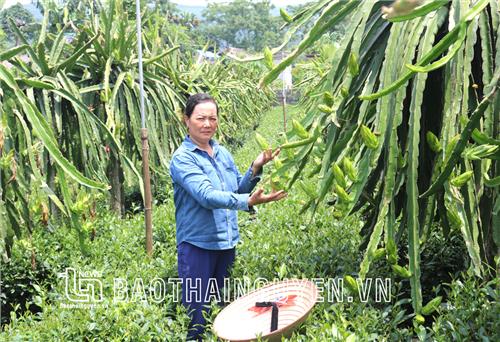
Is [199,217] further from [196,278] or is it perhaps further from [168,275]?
[168,275]

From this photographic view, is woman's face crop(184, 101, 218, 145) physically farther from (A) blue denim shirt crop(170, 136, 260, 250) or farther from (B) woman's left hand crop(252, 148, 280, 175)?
(B) woman's left hand crop(252, 148, 280, 175)

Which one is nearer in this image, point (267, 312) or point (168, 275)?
point (267, 312)

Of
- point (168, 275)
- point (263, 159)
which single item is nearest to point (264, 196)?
point (263, 159)

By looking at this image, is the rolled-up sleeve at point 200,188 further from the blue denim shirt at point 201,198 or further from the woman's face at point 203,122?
the woman's face at point 203,122

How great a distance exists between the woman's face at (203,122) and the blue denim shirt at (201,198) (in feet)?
0.20

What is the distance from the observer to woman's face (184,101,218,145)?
11.5 feet

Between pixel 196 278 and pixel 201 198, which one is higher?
pixel 201 198

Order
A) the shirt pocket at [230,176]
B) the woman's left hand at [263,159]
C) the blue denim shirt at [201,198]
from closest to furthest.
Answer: the woman's left hand at [263,159] < the blue denim shirt at [201,198] < the shirt pocket at [230,176]

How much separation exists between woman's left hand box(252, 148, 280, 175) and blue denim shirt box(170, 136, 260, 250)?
114 mm

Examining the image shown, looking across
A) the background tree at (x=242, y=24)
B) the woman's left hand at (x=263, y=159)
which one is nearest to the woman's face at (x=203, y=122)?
the woman's left hand at (x=263, y=159)

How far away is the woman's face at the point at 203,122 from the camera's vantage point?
138 inches

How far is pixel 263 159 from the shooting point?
3328mm

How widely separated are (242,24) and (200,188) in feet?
288

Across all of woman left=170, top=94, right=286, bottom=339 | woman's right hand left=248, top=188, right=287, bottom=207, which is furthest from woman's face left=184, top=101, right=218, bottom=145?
woman's right hand left=248, top=188, right=287, bottom=207
